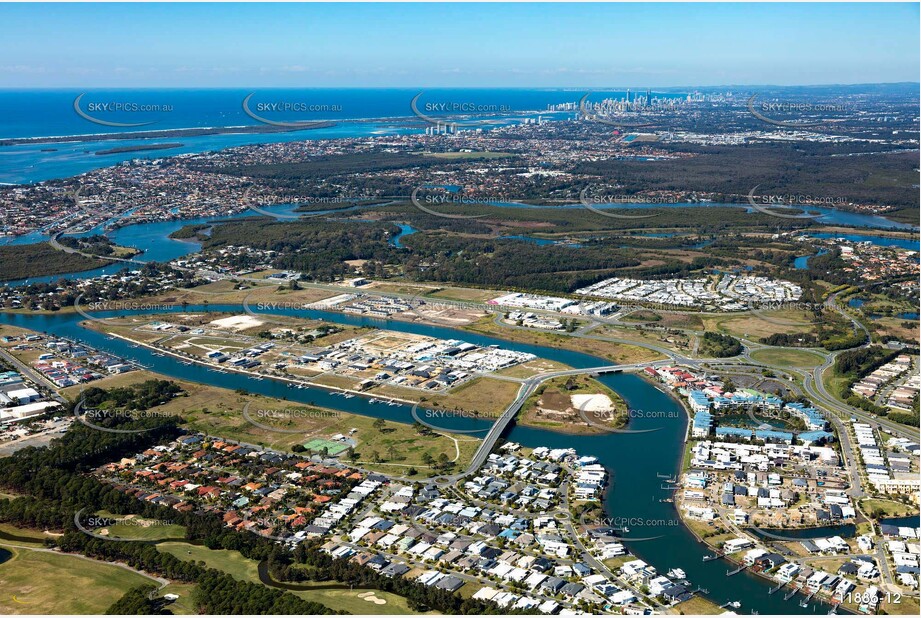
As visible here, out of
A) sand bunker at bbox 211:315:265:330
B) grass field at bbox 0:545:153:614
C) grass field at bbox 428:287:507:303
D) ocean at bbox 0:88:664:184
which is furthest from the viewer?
ocean at bbox 0:88:664:184

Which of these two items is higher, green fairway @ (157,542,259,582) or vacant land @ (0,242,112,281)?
vacant land @ (0,242,112,281)

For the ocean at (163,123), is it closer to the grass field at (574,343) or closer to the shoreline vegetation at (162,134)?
the shoreline vegetation at (162,134)

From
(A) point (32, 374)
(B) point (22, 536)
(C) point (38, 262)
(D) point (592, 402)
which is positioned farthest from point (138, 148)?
(B) point (22, 536)

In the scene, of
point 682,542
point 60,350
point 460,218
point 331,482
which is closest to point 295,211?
point 460,218

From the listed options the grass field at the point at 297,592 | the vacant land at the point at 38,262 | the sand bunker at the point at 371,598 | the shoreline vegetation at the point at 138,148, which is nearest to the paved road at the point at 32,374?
the grass field at the point at 297,592

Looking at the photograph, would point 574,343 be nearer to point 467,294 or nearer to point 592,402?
point 592,402

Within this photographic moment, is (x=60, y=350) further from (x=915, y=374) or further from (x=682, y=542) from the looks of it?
(x=915, y=374)

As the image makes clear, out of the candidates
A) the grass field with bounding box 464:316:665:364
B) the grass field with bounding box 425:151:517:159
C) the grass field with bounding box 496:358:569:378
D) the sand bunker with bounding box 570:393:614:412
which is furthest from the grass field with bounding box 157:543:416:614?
the grass field with bounding box 425:151:517:159

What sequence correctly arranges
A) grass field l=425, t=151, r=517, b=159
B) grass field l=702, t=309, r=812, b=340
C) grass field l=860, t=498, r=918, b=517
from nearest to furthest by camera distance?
grass field l=860, t=498, r=918, b=517, grass field l=702, t=309, r=812, b=340, grass field l=425, t=151, r=517, b=159

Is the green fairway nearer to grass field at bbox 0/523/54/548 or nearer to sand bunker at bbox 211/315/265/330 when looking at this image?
grass field at bbox 0/523/54/548
